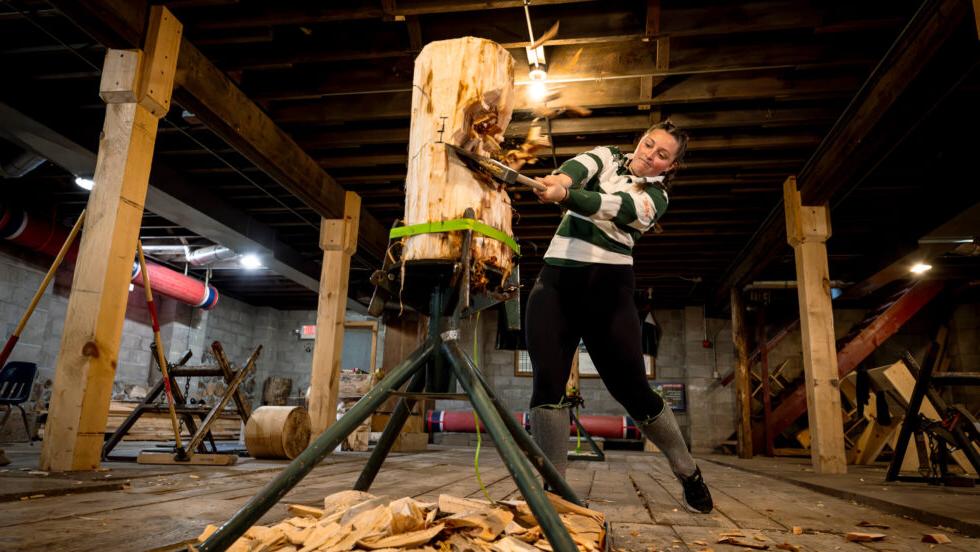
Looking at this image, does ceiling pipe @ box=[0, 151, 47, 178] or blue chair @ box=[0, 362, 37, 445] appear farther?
blue chair @ box=[0, 362, 37, 445]

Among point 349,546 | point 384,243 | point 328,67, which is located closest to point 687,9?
point 328,67

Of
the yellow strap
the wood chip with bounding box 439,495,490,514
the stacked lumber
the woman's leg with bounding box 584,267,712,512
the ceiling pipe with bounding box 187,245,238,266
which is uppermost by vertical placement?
the ceiling pipe with bounding box 187,245,238,266

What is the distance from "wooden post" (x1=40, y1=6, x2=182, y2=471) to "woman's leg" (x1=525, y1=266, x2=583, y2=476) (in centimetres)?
267

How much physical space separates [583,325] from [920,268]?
29.2 feet

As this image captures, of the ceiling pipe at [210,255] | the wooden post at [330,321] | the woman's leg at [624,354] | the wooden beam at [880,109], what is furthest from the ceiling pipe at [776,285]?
the ceiling pipe at [210,255]

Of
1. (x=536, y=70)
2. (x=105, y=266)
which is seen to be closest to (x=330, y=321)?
(x=105, y=266)

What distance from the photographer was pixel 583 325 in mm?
2129

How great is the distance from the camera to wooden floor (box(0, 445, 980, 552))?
168 cm

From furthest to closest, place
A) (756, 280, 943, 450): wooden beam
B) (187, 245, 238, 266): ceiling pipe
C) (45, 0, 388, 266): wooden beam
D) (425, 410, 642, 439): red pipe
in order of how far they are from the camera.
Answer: (425, 410, 642, 439): red pipe, (187, 245, 238, 266): ceiling pipe, (756, 280, 943, 450): wooden beam, (45, 0, 388, 266): wooden beam

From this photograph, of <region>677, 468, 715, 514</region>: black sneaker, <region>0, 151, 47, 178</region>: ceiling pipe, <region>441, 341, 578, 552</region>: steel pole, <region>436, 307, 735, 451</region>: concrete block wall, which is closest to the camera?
<region>441, 341, 578, 552</region>: steel pole

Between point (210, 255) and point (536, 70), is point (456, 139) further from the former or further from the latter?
point (210, 255)

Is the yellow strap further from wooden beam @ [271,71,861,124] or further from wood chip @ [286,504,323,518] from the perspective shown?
wooden beam @ [271,71,861,124]

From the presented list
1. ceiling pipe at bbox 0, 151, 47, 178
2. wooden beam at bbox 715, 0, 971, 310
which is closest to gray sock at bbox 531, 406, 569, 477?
wooden beam at bbox 715, 0, 971, 310

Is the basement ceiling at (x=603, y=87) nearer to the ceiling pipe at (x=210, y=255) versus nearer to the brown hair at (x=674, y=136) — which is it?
the brown hair at (x=674, y=136)
